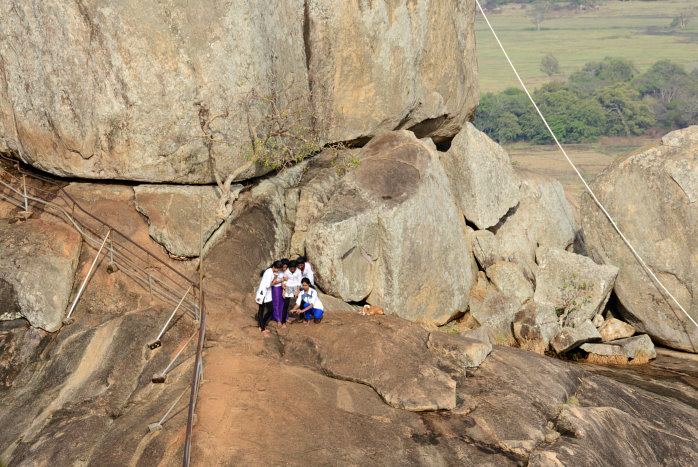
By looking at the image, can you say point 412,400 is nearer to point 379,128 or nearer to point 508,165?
point 379,128

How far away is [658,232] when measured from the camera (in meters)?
14.3

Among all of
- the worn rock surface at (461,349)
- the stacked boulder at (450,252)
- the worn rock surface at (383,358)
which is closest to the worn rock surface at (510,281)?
the stacked boulder at (450,252)

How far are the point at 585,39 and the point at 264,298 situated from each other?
13717 centimetres

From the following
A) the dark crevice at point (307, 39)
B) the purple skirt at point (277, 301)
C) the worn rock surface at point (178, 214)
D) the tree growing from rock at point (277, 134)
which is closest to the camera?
the purple skirt at point (277, 301)

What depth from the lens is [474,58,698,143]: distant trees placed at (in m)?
77.4

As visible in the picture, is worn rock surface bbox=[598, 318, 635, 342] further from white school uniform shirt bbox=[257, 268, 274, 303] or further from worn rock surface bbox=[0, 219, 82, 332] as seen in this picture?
worn rock surface bbox=[0, 219, 82, 332]

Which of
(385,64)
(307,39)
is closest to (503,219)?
(385,64)

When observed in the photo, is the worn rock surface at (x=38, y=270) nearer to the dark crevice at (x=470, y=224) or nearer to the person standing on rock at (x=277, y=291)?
the person standing on rock at (x=277, y=291)

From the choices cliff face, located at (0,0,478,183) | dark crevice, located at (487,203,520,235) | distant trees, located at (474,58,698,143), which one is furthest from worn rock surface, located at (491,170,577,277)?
distant trees, located at (474,58,698,143)

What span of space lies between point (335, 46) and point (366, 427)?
30.6 feet

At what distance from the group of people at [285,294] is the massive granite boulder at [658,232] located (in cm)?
821

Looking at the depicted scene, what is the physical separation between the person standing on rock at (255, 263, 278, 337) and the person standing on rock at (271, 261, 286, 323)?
0.19 ft

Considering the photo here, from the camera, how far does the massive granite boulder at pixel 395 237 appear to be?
12484mm

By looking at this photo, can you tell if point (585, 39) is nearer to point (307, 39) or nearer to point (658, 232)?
point (658, 232)
